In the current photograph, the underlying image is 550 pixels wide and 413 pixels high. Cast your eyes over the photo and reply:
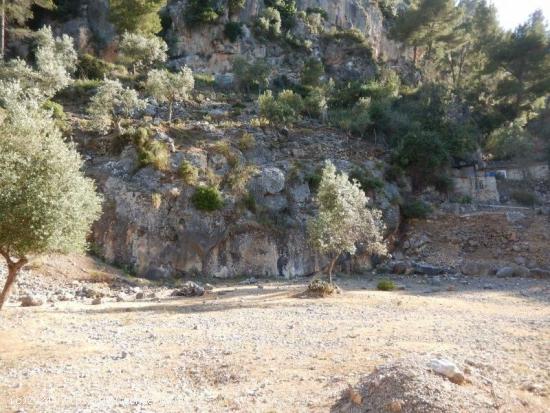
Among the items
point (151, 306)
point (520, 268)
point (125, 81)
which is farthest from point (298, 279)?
point (125, 81)

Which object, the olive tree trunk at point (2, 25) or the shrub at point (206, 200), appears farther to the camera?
the olive tree trunk at point (2, 25)

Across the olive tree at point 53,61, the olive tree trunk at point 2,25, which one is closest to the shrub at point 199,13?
the olive tree at point 53,61

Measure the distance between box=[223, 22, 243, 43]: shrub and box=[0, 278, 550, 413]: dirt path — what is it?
46.5 metres

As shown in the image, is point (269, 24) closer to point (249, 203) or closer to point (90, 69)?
point (90, 69)

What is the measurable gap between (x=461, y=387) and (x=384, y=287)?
19049mm

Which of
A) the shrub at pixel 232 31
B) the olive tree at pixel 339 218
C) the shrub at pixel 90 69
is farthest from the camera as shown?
→ the shrub at pixel 232 31

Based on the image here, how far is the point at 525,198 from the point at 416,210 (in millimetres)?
11802

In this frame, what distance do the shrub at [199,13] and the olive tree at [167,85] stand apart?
67.6ft

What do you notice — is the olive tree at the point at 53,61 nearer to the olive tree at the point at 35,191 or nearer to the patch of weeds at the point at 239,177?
the patch of weeds at the point at 239,177

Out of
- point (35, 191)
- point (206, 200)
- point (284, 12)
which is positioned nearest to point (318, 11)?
point (284, 12)

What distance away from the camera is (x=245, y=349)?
11.7 m

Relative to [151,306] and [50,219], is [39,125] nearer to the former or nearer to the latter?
[50,219]

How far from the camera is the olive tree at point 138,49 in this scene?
44250 millimetres

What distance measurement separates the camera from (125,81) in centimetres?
4375
